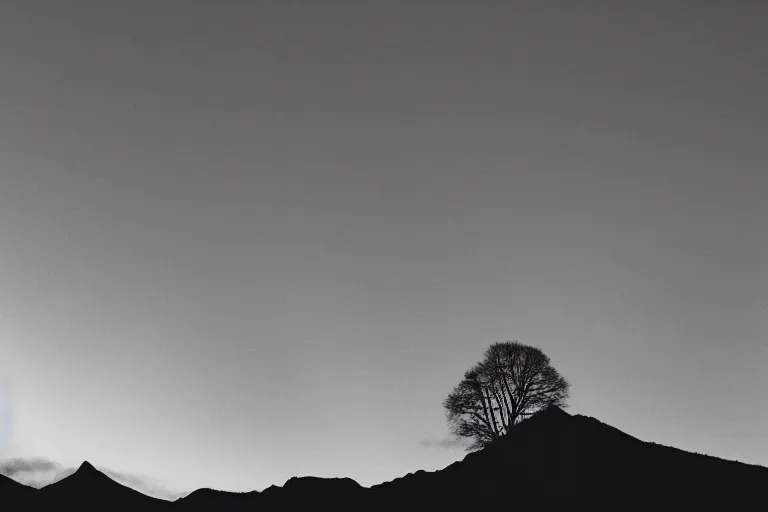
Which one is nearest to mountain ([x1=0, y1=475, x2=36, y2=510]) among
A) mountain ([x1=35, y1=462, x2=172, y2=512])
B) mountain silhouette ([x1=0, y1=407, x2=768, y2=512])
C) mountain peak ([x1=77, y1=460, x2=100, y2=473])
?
mountain silhouette ([x1=0, y1=407, x2=768, y2=512])

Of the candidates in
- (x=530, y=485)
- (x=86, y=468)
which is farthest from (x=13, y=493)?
(x=530, y=485)

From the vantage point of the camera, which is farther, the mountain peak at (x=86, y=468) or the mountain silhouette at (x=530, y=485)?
the mountain peak at (x=86, y=468)

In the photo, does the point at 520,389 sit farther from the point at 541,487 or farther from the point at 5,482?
the point at 5,482

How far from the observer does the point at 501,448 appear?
112 feet

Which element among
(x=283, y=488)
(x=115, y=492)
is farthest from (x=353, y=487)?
(x=115, y=492)

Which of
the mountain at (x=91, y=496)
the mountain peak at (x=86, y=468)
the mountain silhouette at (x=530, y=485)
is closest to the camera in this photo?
the mountain silhouette at (x=530, y=485)

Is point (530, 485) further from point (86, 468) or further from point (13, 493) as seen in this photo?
point (13, 493)

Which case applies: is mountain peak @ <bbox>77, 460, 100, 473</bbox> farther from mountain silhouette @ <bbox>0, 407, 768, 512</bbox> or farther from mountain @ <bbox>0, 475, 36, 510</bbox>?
mountain @ <bbox>0, 475, 36, 510</bbox>

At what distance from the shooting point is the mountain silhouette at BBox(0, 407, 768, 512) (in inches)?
1115

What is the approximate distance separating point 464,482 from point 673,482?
940cm

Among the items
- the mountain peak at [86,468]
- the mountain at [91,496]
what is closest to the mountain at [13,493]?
the mountain at [91,496]

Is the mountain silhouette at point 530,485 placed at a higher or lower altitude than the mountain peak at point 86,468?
lower

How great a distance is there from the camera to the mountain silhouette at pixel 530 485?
1115 inches

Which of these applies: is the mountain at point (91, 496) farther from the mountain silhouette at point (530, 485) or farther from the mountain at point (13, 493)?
the mountain at point (13, 493)
